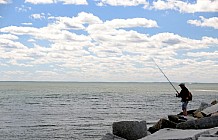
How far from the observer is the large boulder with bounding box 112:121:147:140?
38.9 feet

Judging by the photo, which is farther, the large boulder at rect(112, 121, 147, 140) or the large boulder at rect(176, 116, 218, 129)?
the large boulder at rect(112, 121, 147, 140)

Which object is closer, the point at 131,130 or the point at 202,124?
the point at 202,124

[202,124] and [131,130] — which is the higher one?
[202,124]

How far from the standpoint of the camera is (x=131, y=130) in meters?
11.9

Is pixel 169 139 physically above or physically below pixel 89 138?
above

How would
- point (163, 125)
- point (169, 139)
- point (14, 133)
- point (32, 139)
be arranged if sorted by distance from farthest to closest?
point (14, 133) < point (32, 139) < point (163, 125) < point (169, 139)

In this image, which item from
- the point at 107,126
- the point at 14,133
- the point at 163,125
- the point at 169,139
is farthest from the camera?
the point at 107,126

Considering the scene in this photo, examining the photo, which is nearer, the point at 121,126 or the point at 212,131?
the point at 212,131

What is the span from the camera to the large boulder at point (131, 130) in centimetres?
1185

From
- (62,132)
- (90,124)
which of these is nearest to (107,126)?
(90,124)

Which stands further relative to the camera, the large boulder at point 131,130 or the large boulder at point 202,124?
the large boulder at point 131,130

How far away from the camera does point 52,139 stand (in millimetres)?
18625

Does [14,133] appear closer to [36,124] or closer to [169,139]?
[36,124]

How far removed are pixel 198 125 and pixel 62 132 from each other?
10746mm
